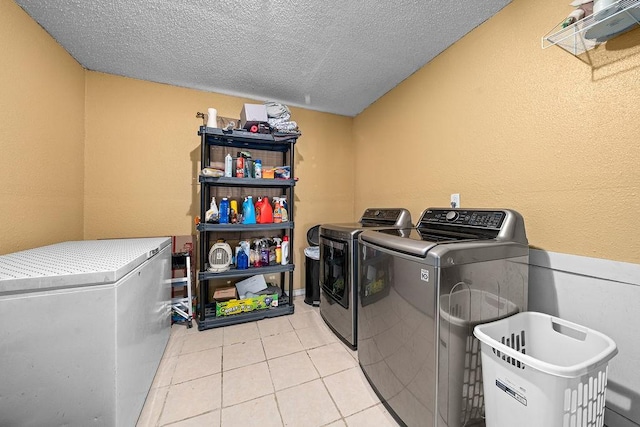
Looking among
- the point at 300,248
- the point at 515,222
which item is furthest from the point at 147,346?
the point at 515,222

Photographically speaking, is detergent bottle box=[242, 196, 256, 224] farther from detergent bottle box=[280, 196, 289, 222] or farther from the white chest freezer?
the white chest freezer

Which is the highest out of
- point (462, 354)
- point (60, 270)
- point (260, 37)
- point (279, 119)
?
point (260, 37)

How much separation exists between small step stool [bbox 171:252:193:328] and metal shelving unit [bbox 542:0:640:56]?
2983mm

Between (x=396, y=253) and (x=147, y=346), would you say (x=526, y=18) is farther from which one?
(x=147, y=346)

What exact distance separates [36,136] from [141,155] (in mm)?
751

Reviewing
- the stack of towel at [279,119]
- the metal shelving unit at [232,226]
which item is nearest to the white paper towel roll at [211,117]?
the metal shelving unit at [232,226]

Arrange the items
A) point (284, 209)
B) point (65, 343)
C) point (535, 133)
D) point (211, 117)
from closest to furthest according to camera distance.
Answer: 1. point (65, 343)
2. point (535, 133)
3. point (211, 117)
4. point (284, 209)

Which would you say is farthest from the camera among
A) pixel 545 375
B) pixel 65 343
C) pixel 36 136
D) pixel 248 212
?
pixel 248 212

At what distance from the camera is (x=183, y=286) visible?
241cm

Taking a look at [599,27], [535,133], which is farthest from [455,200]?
[599,27]

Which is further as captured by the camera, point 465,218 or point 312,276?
point 312,276

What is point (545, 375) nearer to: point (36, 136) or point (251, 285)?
point (251, 285)

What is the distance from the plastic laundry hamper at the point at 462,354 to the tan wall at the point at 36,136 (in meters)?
2.50

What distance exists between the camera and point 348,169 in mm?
3307
